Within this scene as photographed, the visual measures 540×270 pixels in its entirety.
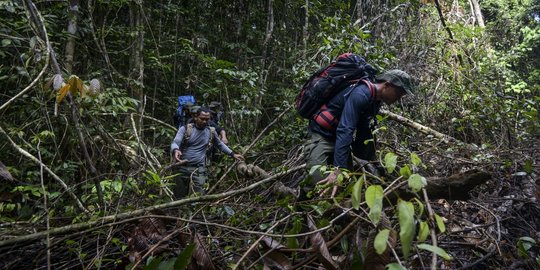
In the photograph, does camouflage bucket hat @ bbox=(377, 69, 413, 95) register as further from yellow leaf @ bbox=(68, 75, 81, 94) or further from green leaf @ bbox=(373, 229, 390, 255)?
yellow leaf @ bbox=(68, 75, 81, 94)

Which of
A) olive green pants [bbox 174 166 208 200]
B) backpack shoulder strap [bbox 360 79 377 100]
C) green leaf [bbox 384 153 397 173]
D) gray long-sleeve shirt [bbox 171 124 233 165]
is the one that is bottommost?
olive green pants [bbox 174 166 208 200]

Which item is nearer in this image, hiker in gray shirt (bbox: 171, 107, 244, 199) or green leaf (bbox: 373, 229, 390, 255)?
green leaf (bbox: 373, 229, 390, 255)

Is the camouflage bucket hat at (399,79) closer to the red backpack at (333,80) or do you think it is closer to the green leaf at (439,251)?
the red backpack at (333,80)

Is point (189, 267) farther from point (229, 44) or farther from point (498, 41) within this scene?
point (498, 41)

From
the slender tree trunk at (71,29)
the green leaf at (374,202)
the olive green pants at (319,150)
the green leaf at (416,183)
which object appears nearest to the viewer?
the green leaf at (374,202)

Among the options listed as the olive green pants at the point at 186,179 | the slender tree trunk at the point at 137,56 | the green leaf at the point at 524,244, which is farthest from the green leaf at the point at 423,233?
the slender tree trunk at the point at 137,56

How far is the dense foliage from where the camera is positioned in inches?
104

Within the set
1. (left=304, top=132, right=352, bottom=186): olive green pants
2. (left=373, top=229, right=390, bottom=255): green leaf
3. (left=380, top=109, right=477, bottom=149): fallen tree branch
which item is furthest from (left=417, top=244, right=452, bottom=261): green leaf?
(left=380, top=109, right=477, bottom=149): fallen tree branch

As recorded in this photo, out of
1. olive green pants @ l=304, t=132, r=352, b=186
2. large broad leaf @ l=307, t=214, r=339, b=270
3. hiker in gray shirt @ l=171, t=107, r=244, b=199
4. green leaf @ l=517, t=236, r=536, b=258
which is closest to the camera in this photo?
large broad leaf @ l=307, t=214, r=339, b=270

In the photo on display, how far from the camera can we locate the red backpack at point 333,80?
10.7 ft

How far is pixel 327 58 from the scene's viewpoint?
19.2ft

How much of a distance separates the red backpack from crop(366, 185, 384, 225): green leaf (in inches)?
79.4

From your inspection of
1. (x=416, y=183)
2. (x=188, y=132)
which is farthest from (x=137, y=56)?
(x=416, y=183)

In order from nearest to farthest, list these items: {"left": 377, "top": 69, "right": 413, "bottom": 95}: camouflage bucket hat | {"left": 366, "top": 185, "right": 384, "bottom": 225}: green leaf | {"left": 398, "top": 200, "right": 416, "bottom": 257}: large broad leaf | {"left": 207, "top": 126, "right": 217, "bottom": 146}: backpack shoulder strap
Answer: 1. {"left": 398, "top": 200, "right": 416, "bottom": 257}: large broad leaf
2. {"left": 366, "top": 185, "right": 384, "bottom": 225}: green leaf
3. {"left": 377, "top": 69, "right": 413, "bottom": 95}: camouflage bucket hat
4. {"left": 207, "top": 126, "right": 217, "bottom": 146}: backpack shoulder strap
